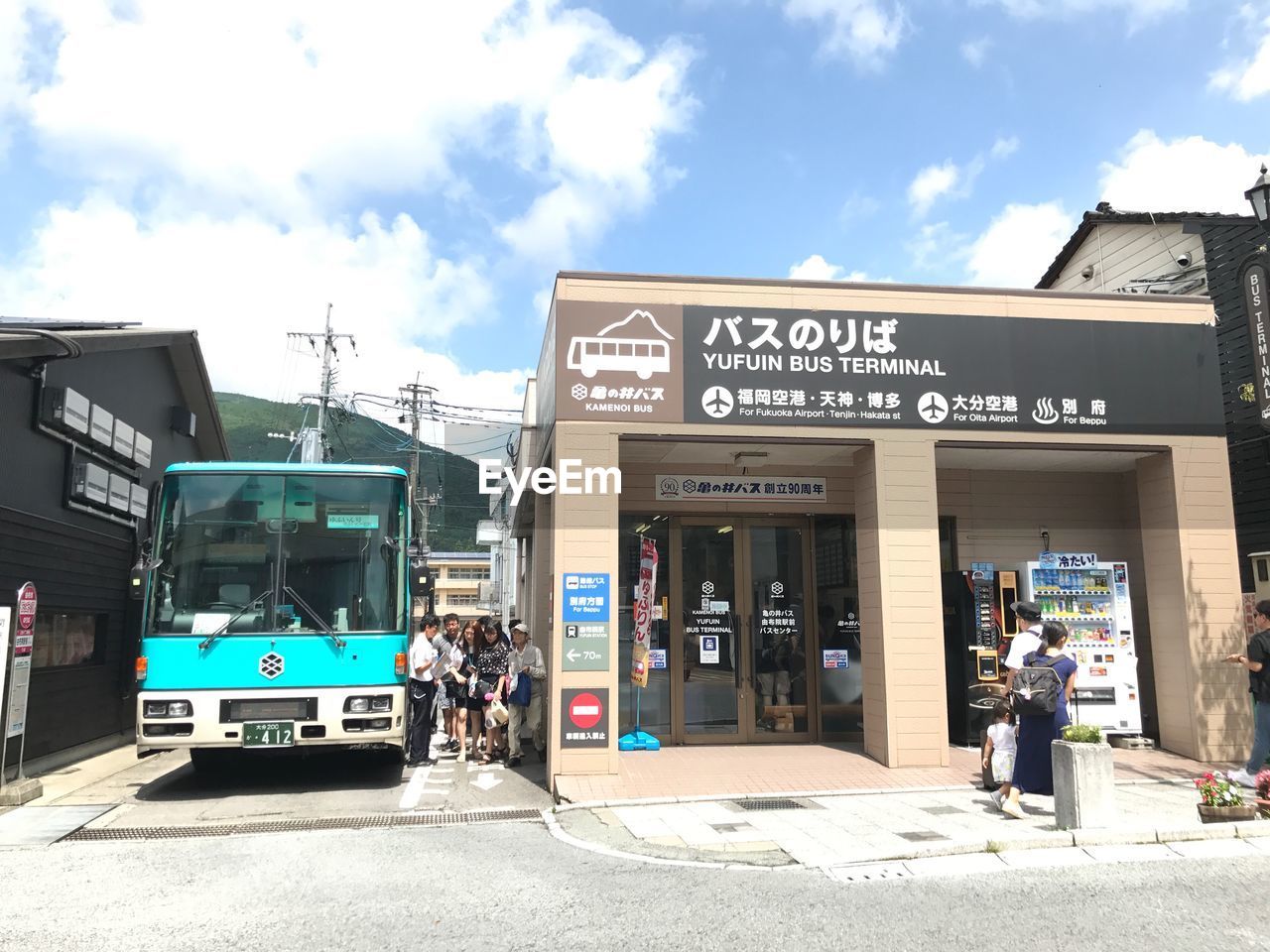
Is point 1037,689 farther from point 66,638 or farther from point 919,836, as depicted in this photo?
point 66,638

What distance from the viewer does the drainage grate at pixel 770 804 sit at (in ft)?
24.7

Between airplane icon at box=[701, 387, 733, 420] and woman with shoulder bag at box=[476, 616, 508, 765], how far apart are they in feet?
12.4

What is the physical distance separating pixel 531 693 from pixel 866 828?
4449 millimetres

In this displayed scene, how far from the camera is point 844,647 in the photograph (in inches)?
437

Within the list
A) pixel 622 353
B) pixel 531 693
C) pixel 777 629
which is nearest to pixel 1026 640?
pixel 777 629

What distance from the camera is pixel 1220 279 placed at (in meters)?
Answer: 11.9

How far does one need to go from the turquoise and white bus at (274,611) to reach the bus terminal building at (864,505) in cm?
170

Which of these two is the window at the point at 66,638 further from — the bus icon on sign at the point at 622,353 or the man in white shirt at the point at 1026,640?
the man in white shirt at the point at 1026,640

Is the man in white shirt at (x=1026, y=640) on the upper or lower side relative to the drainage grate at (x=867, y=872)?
upper

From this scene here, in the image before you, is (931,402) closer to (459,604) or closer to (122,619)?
(122,619)

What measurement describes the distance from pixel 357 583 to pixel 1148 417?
8.73 meters

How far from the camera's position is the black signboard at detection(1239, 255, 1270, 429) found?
31.8ft

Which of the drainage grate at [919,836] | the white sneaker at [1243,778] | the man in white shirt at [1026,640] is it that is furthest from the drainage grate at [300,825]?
the white sneaker at [1243,778]

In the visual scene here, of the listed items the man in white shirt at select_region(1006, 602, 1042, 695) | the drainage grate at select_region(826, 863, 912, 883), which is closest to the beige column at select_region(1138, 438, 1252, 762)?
the man in white shirt at select_region(1006, 602, 1042, 695)
